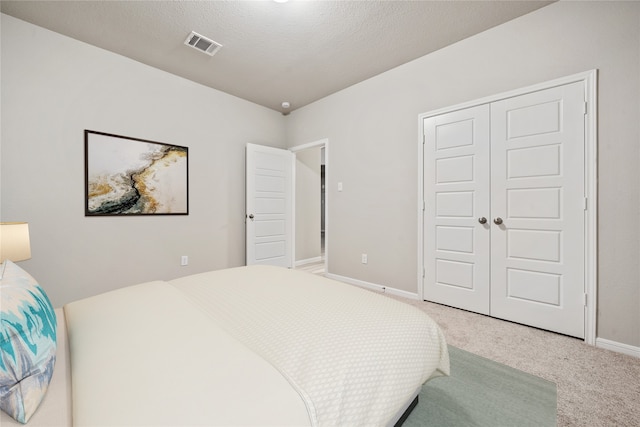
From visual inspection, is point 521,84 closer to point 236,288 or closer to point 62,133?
point 236,288

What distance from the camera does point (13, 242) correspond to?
1.65 m

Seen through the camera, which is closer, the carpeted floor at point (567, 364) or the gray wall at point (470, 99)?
the carpeted floor at point (567, 364)

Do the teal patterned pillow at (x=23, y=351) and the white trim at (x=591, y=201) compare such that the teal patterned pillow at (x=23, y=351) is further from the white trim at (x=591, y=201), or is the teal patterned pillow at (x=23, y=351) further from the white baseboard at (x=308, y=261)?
the white baseboard at (x=308, y=261)

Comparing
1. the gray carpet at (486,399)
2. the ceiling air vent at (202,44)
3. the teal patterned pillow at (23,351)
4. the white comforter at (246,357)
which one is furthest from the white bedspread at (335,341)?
the ceiling air vent at (202,44)

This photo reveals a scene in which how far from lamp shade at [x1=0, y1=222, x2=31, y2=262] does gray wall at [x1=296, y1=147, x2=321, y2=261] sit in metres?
3.43

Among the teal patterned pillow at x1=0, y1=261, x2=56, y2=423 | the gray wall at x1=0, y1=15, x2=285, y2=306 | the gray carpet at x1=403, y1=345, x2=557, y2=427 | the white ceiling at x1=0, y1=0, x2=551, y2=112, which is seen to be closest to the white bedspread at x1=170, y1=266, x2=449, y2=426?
the gray carpet at x1=403, y1=345, x2=557, y2=427

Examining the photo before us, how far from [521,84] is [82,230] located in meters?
4.41

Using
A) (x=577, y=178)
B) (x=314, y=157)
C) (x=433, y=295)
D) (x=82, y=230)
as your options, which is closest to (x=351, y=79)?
(x=314, y=157)

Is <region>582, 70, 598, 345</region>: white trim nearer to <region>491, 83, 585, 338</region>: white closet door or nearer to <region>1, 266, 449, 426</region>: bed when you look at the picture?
<region>491, 83, 585, 338</region>: white closet door

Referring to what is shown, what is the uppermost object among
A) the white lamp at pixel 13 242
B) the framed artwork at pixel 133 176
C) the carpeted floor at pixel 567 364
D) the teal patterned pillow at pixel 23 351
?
the framed artwork at pixel 133 176

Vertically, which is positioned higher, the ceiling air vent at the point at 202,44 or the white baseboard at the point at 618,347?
the ceiling air vent at the point at 202,44

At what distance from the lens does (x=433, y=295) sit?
2840 millimetres

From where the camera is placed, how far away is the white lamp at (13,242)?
1603 mm

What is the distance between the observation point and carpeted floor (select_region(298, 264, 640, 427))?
1.34 m
